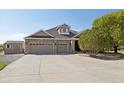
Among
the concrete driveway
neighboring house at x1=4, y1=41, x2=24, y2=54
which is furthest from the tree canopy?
neighboring house at x1=4, y1=41, x2=24, y2=54

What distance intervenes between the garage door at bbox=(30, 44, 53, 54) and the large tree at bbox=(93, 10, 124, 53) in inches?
345

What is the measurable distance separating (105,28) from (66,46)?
1074cm

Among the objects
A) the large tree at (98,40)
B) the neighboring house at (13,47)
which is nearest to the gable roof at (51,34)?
the neighboring house at (13,47)

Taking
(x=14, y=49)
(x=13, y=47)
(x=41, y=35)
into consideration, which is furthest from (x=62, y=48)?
(x=13, y=47)

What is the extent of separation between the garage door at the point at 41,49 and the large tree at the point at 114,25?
876 centimetres

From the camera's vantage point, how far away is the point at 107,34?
2380 cm

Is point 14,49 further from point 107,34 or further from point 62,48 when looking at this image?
point 107,34

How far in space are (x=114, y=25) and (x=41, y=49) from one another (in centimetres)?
1305

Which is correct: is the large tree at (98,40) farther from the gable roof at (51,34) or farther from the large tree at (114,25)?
the gable roof at (51,34)

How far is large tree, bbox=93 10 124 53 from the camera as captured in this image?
74.9 ft

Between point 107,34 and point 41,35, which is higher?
point 107,34

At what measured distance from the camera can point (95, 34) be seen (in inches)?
900
